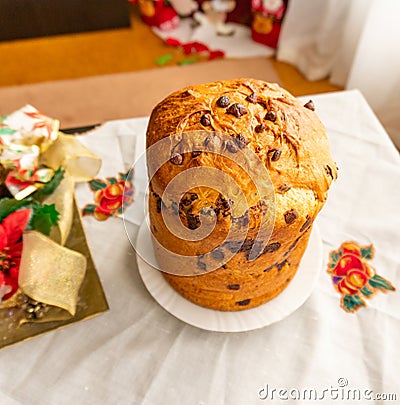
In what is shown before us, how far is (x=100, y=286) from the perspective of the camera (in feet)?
3.24

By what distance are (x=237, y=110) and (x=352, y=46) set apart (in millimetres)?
1377

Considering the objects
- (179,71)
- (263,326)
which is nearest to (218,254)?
(263,326)

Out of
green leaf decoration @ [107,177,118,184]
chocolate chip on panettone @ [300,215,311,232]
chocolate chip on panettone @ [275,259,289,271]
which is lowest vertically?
green leaf decoration @ [107,177,118,184]

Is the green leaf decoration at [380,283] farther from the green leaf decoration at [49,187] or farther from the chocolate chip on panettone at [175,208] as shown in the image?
the green leaf decoration at [49,187]

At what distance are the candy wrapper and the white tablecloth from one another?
0.03 meters

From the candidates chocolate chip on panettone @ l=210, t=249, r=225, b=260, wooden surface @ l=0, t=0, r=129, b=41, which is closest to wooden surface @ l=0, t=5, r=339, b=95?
wooden surface @ l=0, t=0, r=129, b=41

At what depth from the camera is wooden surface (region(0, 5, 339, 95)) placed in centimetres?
212

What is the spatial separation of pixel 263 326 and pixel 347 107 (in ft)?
2.25

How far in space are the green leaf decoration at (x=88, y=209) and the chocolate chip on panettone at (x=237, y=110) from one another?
474mm

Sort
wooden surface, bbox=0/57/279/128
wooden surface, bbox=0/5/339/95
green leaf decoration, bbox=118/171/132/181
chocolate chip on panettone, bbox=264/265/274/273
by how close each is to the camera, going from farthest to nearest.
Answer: wooden surface, bbox=0/5/339/95 → wooden surface, bbox=0/57/279/128 → green leaf decoration, bbox=118/171/132/181 → chocolate chip on panettone, bbox=264/265/274/273

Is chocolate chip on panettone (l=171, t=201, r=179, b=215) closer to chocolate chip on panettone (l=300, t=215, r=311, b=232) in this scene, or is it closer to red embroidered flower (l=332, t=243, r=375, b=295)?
chocolate chip on panettone (l=300, t=215, r=311, b=232)

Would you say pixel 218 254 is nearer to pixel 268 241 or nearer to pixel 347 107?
pixel 268 241

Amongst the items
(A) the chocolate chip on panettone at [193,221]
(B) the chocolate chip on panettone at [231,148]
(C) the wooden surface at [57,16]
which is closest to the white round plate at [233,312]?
(A) the chocolate chip on panettone at [193,221]

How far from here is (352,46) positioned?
1.95 meters
